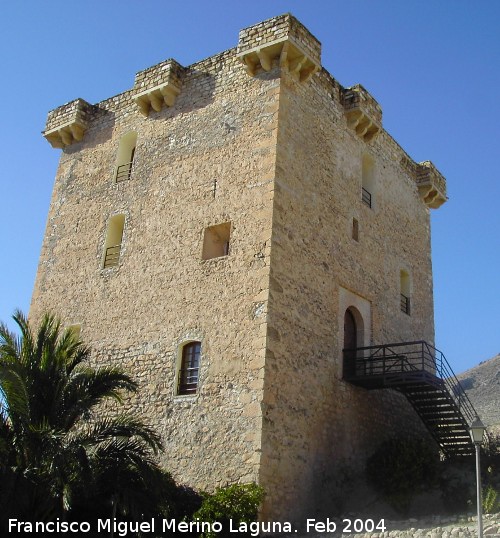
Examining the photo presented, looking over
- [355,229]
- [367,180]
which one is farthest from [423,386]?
[367,180]

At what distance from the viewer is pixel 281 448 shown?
43.7ft

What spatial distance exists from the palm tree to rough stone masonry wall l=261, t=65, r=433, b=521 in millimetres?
2409

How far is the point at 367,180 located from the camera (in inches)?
760

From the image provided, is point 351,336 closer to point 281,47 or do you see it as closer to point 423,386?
point 423,386

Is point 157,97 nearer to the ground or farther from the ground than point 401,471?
farther from the ground

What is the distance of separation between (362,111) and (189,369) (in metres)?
8.34

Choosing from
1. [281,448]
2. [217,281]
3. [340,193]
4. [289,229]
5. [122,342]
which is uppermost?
[340,193]

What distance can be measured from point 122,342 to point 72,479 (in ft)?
15.8

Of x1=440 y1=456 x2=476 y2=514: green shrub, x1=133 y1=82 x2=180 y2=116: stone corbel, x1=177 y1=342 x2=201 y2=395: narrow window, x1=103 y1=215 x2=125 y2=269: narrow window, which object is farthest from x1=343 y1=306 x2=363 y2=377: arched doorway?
x1=133 y1=82 x2=180 y2=116: stone corbel

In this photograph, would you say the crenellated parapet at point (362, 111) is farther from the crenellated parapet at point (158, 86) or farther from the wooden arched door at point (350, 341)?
the wooden arched door at point (350, 341)

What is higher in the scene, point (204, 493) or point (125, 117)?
point (125, 117)

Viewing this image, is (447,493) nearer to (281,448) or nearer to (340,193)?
(281,448)

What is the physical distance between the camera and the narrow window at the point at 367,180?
61.8ft

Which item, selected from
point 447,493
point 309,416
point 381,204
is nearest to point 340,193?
point 381,204
